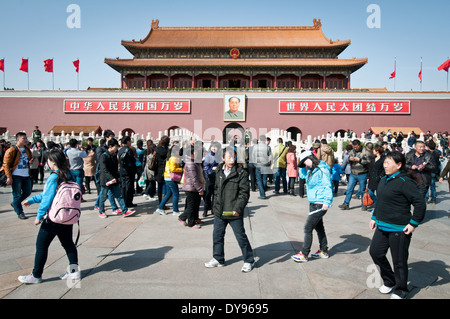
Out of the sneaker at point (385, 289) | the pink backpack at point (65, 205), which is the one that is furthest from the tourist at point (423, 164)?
the pink backpack at point (65, 205)

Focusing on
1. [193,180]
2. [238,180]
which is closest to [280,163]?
[193,180]

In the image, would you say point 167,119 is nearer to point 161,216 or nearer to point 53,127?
point 53,127

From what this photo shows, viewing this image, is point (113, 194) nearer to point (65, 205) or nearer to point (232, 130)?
point (65, 205)

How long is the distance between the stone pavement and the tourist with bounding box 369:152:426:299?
0.22m

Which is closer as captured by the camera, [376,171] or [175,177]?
[175,177]

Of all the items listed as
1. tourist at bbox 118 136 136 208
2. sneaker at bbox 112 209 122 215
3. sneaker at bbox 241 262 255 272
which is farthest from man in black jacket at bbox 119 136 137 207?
sneaker at bbox 241 262 255 272

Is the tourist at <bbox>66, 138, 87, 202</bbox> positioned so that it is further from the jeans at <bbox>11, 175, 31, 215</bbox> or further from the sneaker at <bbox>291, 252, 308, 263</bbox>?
the sneaker at <bbox>291, 252, 308, 263</bbox>

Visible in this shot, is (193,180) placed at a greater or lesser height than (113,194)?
greater

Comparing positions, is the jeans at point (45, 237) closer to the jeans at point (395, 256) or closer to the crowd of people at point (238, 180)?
the crowd of people at point (238, 180)

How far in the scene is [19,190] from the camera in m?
5.88

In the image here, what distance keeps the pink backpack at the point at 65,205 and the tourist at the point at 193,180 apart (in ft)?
7.24

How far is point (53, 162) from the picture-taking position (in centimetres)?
319

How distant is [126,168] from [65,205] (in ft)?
11.2

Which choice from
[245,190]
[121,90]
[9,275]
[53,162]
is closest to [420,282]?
[245,190]
